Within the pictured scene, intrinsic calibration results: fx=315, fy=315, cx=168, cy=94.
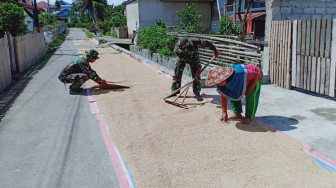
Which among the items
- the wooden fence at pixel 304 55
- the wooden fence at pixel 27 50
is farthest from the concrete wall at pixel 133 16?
the wooden fence at pixel 304 55

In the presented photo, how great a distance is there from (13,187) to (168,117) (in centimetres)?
297

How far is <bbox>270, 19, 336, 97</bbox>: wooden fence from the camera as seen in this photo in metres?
6.55

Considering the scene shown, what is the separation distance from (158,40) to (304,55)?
8.08 meters

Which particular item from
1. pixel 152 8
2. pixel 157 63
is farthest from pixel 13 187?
pixel 152 8

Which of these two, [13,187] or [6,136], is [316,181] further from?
[6,136]

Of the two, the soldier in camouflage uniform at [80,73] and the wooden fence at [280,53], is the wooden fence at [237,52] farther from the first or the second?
the soldier in camouflage uniform at [80,73]

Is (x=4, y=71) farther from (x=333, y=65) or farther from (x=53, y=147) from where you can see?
(x=333, y=65)

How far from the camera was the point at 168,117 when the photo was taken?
233 inches

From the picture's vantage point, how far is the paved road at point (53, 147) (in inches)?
149

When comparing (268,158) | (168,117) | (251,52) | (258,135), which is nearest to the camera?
(268,158)

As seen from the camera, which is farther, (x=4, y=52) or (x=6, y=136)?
(x=4, y=52)

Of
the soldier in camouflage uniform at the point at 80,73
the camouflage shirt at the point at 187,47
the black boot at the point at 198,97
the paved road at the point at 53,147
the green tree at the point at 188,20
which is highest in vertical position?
the green tree at the point at 188,20

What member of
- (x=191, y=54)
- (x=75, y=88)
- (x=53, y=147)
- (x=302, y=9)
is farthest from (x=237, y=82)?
(x=302, y=9)

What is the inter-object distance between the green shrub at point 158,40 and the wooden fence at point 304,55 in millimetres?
5324
